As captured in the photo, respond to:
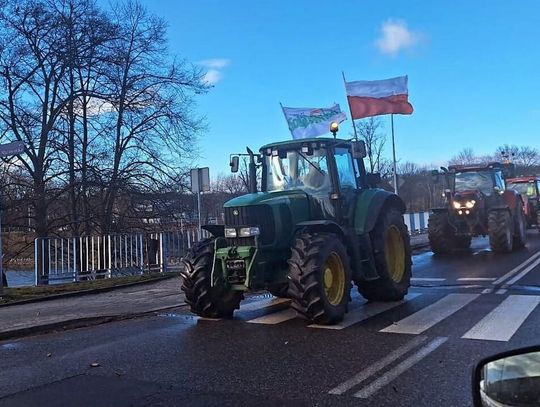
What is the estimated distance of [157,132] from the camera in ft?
79.5

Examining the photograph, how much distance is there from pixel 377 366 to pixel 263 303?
4.77 meters

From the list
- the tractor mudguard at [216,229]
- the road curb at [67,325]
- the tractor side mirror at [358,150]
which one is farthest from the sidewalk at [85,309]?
the tractor side mirror at [358,150]

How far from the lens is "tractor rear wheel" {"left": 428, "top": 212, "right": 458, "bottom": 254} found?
1775 cm

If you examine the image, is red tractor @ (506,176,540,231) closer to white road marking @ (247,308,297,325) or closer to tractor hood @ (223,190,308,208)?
tractor hood @ (223,190,308,208)

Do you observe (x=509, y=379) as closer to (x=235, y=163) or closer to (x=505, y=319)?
(x=505, y=319)

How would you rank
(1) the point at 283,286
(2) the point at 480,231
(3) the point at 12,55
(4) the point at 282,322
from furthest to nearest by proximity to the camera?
(3) the point at 12,55 → (2) the point at 480,231 → (1) the point at 283,286 → (4) the point at 282,322

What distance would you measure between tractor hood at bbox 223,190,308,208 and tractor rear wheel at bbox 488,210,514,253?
971 centimetres

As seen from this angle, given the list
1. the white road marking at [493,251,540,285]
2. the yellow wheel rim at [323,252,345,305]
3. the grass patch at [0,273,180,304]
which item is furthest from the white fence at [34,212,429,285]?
the yellow wheel rim at [323,252,345,305]

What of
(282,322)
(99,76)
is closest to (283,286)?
(282,322)

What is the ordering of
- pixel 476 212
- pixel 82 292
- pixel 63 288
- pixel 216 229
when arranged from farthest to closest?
pixel 476 212
pixel 63 288
pixel 82 292
pixel 216 229

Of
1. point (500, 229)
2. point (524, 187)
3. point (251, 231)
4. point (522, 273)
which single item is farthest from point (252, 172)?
point (524, 187)

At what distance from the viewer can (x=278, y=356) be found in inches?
246

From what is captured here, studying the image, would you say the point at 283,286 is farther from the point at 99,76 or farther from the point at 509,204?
the point at 99,76

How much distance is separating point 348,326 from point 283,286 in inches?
64.5
